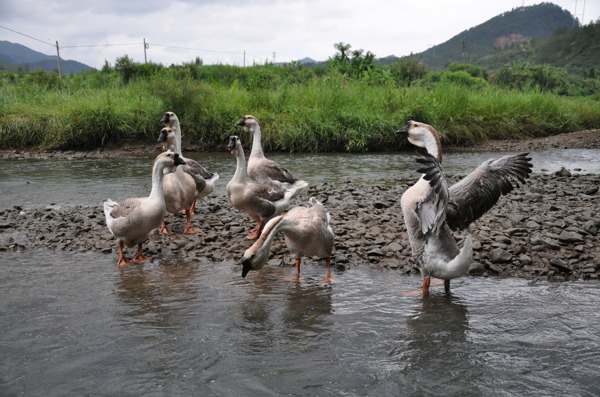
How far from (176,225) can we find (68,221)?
2.01m

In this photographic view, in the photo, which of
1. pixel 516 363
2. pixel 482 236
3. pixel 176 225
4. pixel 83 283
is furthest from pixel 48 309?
pixel 482 236

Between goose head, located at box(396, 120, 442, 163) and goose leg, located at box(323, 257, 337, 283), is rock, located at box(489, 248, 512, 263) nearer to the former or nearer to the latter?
goose head, located at box(396, 120, 442, 163)

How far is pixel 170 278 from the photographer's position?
6.47m

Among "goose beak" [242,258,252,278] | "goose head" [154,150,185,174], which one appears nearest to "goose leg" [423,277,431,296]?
"goose beak" [242,258,252,278]

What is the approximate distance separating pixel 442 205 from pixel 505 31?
111829mm

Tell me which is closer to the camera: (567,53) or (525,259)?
(525,259)

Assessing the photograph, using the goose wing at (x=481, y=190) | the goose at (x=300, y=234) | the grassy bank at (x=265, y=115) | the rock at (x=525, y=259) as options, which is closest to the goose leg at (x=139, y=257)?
the goose at (x=300, y=234)

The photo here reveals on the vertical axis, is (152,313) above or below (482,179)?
below

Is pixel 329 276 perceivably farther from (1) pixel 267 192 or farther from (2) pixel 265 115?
(2) pixel 265 115

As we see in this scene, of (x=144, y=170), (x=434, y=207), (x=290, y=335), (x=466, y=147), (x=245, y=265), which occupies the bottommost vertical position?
(x=290, y=335)

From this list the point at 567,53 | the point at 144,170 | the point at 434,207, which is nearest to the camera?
the point at 434,207

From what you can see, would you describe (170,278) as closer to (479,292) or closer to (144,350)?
(144,350)

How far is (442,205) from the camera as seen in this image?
204 inches

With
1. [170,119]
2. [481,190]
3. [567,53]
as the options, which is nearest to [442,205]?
[481,190]
